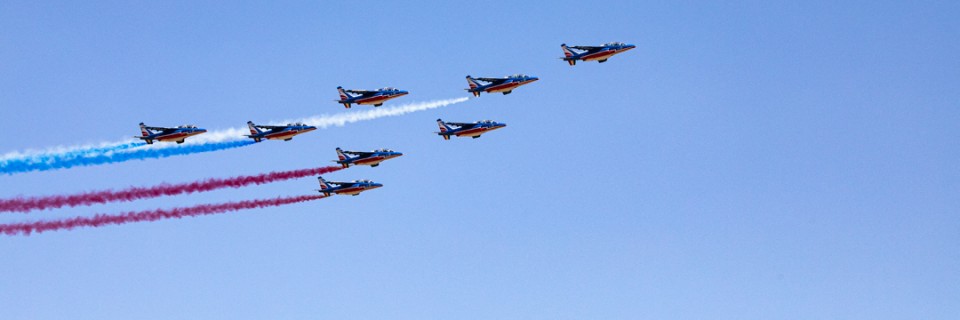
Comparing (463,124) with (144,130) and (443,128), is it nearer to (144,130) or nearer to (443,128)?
(443,128)

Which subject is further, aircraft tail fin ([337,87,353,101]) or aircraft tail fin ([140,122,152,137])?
aircraft tail fin ([337,87,353,101])

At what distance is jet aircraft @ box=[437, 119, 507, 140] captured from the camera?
519ft

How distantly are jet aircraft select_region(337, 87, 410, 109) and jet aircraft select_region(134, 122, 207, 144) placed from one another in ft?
58.8

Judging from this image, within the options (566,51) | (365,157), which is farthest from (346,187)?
(566,51)

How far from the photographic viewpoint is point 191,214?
14412 cm

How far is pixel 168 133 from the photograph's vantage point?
148 m

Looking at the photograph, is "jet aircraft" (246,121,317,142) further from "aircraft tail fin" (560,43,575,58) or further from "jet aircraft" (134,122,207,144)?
"aircraft tail fin" (560,43,575,58)

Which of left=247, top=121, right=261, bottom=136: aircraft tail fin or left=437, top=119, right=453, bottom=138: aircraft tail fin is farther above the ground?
left=247, top=121, right=261, bottom=136: aircraft tail fin

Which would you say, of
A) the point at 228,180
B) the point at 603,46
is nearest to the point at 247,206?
the point at 228,180

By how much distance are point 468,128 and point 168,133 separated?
33.3 m

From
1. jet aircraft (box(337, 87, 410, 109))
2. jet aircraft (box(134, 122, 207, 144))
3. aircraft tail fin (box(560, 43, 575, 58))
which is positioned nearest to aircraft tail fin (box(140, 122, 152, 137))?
jet aircraft (box(134, 122, 207, 144))

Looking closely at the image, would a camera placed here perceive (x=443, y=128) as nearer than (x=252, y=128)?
No

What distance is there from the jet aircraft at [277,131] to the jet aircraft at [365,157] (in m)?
5.88

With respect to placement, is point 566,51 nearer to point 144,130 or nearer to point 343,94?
point 343,94
